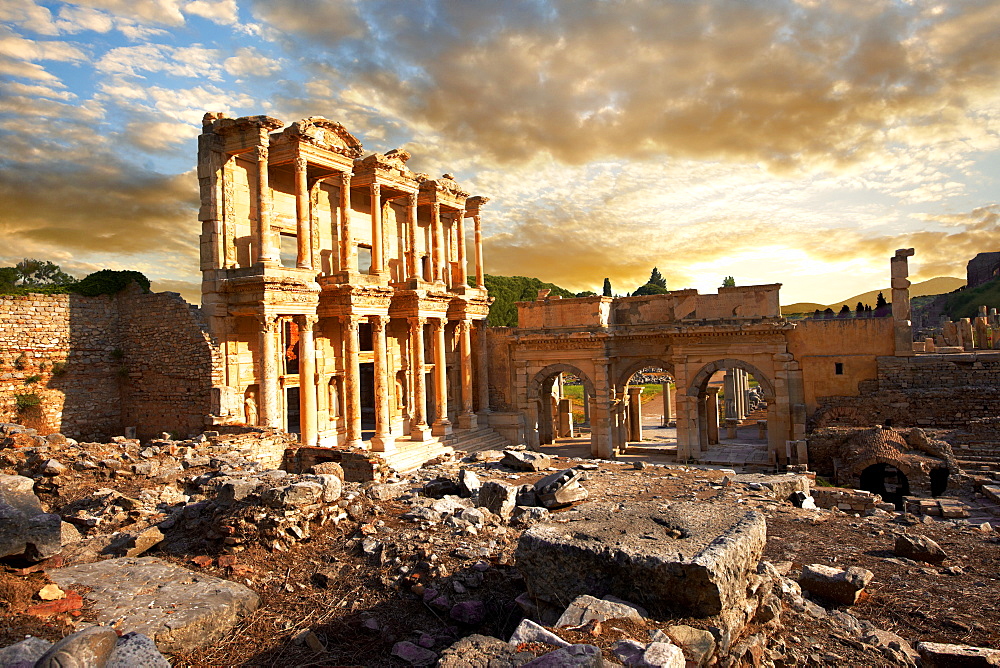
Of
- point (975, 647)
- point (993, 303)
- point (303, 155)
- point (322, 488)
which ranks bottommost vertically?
point (975, 647)

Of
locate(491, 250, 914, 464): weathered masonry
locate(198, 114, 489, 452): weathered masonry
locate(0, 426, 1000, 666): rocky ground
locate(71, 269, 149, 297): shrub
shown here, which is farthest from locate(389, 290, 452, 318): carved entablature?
locate(0, 426, 1000, 666): rocky ground

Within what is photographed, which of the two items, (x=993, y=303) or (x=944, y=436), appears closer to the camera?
(x=944, y=436)

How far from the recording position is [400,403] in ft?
77.2

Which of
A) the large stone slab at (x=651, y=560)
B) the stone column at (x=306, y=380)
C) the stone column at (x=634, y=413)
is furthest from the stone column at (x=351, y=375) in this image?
the large stone slab at (x=651, y=560)

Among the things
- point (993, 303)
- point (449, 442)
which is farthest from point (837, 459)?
point (993, 303)

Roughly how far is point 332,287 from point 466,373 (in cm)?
775

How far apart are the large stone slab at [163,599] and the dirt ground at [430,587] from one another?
0.51 ft

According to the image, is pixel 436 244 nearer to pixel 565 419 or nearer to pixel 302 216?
pixel 302 216

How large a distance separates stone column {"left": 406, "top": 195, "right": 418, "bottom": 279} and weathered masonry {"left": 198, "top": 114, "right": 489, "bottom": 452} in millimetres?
102

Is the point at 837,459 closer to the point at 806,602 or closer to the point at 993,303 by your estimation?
the point at 806,602

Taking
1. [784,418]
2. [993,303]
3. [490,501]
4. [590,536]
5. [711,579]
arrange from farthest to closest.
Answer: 1. [993,303]
2. [784,418]
3. [490,501]
4. [590,536]
5. [711,579]

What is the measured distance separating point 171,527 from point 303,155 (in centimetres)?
1254

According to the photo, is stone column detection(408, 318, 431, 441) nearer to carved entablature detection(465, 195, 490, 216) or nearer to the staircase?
the staircase

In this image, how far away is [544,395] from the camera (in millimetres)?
27188
